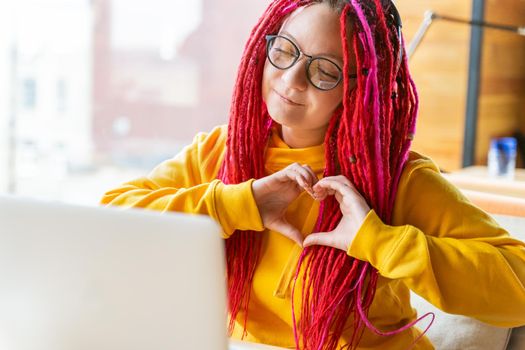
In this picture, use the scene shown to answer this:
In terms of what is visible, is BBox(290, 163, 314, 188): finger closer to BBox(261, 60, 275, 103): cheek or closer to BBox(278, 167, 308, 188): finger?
BBox(278, 167, 308, 188): finger

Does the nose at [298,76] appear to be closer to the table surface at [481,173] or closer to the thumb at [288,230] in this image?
the thumb at [288,230]

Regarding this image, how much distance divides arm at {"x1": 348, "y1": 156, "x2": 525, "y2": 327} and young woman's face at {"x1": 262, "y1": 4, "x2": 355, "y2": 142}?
19 centimetres

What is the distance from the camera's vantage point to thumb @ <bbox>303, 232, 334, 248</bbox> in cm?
135

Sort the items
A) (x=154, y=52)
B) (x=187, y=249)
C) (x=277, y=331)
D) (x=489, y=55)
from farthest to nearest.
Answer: (x=154, y=52) < (x=489, y=55) < (x=277, y=331) < (x=187, y=249)

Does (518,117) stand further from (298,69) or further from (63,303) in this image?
(63,303)

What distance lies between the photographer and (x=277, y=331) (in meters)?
1.45

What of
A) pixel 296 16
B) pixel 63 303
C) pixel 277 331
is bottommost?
pixel 277 331

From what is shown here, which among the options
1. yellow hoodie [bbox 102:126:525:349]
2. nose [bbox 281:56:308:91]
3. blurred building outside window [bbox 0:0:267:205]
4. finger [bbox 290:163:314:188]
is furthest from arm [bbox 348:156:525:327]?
blurred building outside window [bbox 0:0:267:205]

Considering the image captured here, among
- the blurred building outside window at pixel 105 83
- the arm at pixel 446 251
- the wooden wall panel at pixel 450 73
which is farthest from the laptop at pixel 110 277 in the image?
the blurred building outside window at pixel 105 83

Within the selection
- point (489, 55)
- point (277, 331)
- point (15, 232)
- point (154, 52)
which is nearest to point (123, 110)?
point (154, 52)

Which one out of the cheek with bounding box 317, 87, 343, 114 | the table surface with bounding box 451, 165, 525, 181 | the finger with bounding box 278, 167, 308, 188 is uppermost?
the cheek with bounding box 317, 87, 343, 114

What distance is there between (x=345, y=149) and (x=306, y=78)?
134 millimetres

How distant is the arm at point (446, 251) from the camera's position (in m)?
1.26

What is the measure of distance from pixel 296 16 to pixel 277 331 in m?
0.54
